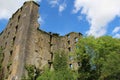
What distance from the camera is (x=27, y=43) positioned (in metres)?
45.3

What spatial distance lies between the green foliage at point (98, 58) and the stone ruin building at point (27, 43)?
29.5 ft

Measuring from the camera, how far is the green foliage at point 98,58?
3562cm

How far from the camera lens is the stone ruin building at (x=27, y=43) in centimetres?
4416

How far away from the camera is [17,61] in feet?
144

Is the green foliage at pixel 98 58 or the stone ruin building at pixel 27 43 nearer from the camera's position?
the green foliage at pixel 98 58

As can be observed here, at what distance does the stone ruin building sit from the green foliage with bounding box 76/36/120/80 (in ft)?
29.5

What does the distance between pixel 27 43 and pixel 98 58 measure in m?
13.2

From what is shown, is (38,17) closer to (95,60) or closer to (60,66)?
Result: (60,66)

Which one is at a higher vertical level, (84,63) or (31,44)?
(31,44)

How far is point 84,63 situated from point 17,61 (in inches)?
468

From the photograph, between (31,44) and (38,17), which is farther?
(38,17)

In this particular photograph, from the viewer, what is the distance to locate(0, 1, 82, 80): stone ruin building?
1738 inches

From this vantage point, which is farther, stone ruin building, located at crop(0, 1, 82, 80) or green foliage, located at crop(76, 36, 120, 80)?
stone ruin building, located at crop(0, 1, 82, 80)

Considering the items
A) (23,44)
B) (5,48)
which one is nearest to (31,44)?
(23,44)
